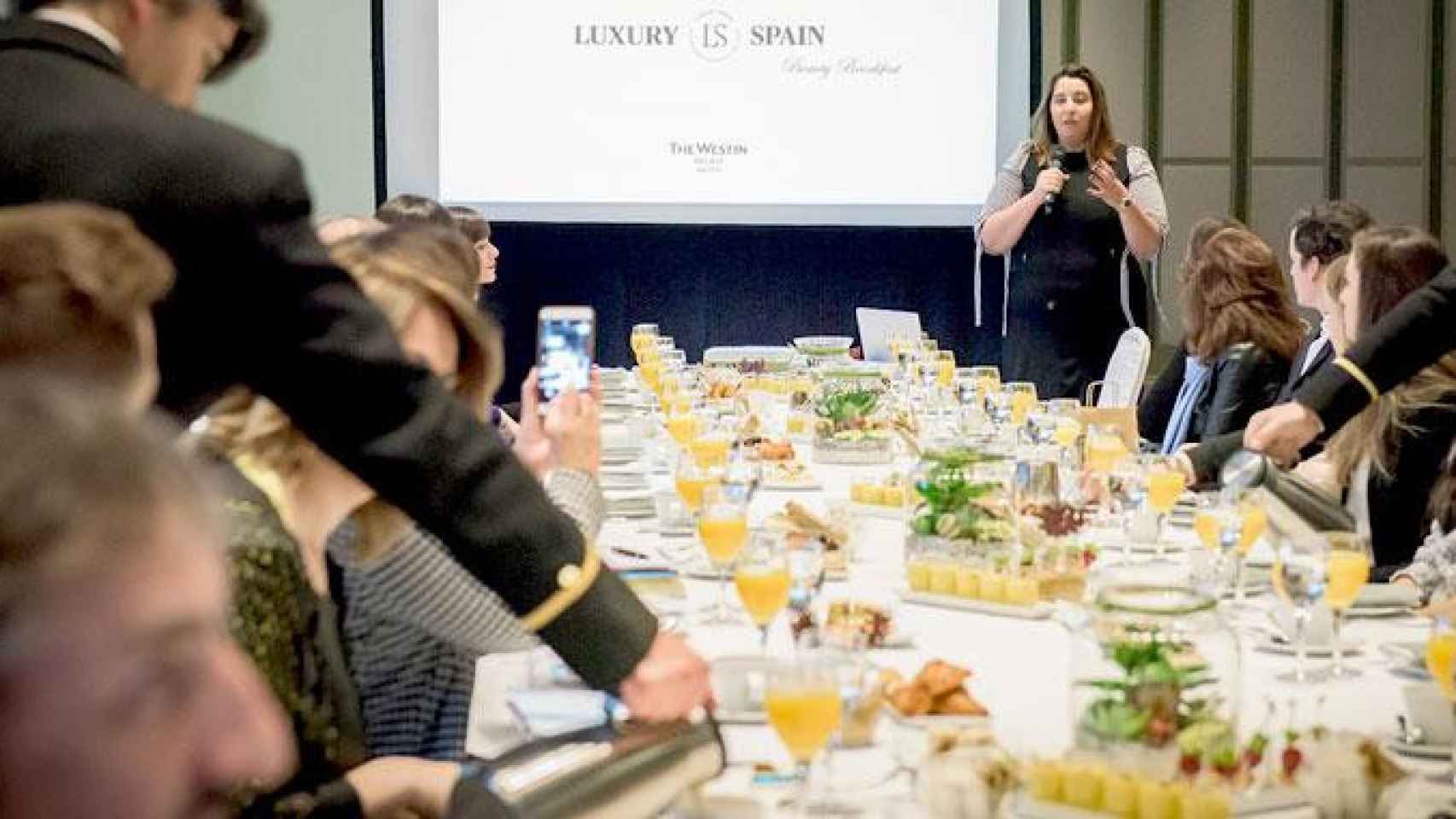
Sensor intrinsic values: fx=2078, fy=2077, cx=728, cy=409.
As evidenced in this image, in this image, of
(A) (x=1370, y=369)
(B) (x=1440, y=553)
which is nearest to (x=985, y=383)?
(A) (x=1370, y=369)

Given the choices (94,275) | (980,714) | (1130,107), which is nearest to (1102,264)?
(1130,107)

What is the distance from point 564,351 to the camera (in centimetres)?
348

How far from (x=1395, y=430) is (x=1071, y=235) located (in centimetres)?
319

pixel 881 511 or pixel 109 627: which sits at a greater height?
pixel 109 627

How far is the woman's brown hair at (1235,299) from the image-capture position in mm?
5145

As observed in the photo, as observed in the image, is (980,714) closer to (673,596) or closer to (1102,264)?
(673,596)

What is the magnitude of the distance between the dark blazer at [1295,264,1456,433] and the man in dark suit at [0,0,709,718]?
2041 millimetres

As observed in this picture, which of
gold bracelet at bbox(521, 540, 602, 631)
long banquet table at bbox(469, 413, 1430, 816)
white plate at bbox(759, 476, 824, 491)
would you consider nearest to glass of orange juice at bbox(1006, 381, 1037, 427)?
white plate at bbox(759, 476, 824, 491)

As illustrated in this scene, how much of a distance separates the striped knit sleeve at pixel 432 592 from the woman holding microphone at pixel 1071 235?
475cm

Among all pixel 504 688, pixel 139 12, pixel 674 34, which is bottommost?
pixel 504 688

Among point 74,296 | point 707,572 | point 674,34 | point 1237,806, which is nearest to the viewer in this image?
point 74,296

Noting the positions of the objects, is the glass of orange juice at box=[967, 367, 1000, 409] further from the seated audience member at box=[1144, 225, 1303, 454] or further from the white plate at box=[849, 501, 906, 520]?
the white plate at box=[849, 501, 906, 520]

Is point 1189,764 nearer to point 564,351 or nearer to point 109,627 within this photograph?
point 109,627

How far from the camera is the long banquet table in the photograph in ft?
6.50
